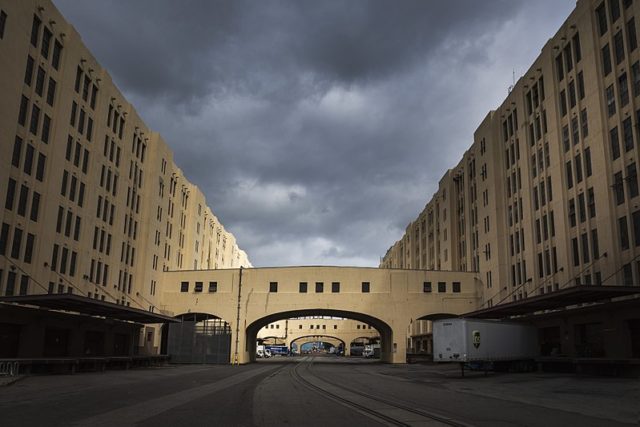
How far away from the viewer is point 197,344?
67.1 meters

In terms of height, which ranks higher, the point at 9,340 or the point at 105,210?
the point at 105,210

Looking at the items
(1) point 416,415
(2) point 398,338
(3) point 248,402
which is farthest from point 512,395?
(2) point 398,338

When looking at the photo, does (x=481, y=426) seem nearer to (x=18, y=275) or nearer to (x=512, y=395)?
(x=512, y=395)

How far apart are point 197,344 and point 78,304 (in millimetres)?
28323

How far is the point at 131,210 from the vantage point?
6288 centimetres

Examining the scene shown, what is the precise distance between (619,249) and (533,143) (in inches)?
719

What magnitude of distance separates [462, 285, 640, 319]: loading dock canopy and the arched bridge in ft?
56.1

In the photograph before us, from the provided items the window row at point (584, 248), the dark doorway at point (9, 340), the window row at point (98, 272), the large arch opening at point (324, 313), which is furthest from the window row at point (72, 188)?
the window row at point (584, 248)

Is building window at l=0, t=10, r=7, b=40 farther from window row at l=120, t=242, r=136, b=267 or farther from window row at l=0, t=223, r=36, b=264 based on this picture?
window row at l=120, t=242, r=136, b=267

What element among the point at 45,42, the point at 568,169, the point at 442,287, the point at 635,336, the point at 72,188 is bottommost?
the point at 635,336

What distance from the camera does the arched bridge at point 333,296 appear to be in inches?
2672

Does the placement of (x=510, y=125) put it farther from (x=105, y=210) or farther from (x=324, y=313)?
(x=105, y=210)

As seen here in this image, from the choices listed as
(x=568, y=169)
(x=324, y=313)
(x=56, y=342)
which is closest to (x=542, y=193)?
(x=568, y=169)

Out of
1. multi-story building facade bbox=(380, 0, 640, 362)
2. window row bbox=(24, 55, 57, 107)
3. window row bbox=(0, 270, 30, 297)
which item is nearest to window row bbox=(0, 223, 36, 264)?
window row bbox=(0, 270, 30, 297)
